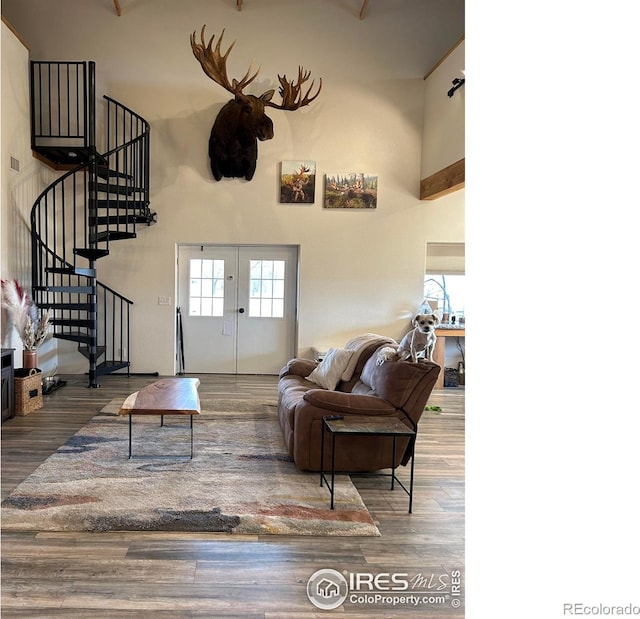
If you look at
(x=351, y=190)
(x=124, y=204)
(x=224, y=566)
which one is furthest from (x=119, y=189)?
(x=224, y=566)

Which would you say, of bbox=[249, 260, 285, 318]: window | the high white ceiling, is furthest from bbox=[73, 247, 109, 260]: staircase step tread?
the high white ceiling

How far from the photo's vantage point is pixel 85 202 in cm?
645

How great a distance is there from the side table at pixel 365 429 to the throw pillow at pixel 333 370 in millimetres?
1085

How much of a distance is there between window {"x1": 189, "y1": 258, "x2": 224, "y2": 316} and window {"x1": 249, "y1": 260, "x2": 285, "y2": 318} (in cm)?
48

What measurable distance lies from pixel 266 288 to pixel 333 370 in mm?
3346

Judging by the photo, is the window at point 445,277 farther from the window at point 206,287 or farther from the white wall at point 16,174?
the white wall at point 16,174

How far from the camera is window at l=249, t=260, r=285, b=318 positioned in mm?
7547

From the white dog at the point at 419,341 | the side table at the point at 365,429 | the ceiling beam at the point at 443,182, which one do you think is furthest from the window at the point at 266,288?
the side table at the point at 365,429

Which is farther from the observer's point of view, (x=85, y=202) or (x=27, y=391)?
(x=85, y=202)

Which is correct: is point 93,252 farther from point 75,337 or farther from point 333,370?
point 333,370

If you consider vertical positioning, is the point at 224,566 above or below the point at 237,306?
below

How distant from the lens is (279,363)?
764 centimetres

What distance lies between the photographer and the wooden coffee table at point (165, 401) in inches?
139
